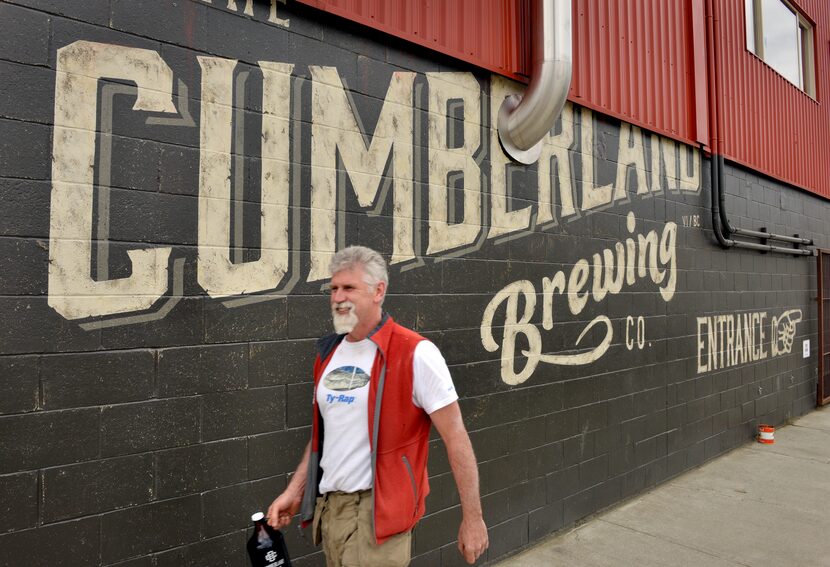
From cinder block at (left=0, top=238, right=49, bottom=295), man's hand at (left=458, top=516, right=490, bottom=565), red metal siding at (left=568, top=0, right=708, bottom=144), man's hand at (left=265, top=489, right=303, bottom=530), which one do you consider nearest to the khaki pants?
man's hand at (left=265, top=489, right=303, bottom=530)

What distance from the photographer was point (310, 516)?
2.46m

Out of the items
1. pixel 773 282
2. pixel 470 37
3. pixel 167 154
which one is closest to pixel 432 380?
pixel 167 154

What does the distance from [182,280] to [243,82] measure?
1.10 meters

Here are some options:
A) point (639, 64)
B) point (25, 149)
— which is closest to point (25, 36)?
point (25, 149)

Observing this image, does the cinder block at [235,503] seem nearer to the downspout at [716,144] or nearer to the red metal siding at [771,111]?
the downspout at [716,144]

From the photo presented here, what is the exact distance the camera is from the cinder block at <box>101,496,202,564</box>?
271cm

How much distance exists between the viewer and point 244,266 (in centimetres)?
313

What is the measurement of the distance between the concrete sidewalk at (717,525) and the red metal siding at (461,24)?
3.60 metres

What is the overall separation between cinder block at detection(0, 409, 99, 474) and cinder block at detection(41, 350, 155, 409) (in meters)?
Answer: 0.06

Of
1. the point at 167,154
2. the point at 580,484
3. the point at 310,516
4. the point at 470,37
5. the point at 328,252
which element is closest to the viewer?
the point at 310,516

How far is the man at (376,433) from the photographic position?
7.45 ft

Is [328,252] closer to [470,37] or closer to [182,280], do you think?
[182,280]

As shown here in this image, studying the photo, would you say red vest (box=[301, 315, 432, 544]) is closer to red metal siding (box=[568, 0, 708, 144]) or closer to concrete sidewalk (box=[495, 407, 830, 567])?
concrete sidewalk (box=[495, 407, 830, 567])

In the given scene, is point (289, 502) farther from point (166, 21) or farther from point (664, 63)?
point (664, 63)
